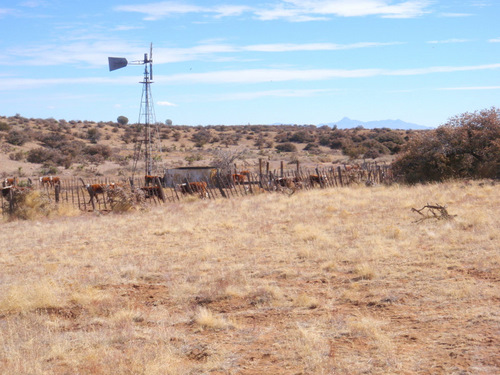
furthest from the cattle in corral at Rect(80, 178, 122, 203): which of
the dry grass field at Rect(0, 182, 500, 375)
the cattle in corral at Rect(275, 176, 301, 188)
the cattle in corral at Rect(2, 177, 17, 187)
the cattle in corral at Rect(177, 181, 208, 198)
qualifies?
the cattle in corral at Rect(275, 176, 301, 188)

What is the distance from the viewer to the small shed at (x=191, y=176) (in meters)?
23.2

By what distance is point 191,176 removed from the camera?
25344mm

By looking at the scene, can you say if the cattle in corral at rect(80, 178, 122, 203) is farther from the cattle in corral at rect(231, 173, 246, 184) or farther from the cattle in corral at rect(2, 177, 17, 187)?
the cattle in corral at rect(231, 173, 246, 184)

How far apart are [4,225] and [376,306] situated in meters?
13.1

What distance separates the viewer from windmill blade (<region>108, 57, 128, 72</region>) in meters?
23.4

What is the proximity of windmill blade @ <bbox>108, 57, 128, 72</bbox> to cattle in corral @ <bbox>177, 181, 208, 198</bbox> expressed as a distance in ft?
Answer: 19.9

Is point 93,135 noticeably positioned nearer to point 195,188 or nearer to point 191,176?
point 191,176

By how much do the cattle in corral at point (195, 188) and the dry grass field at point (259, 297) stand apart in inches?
287

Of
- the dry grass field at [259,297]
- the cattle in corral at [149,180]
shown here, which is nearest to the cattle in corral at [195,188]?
the cattle in corral at [149,180]

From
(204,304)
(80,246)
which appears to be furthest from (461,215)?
(80,246)

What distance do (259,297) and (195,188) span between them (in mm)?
14575

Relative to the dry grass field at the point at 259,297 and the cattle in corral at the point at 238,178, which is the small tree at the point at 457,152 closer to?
the cattle in corral at the point at 238,178

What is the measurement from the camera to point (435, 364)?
16.7ft

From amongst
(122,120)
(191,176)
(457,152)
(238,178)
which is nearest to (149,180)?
(191,176)
